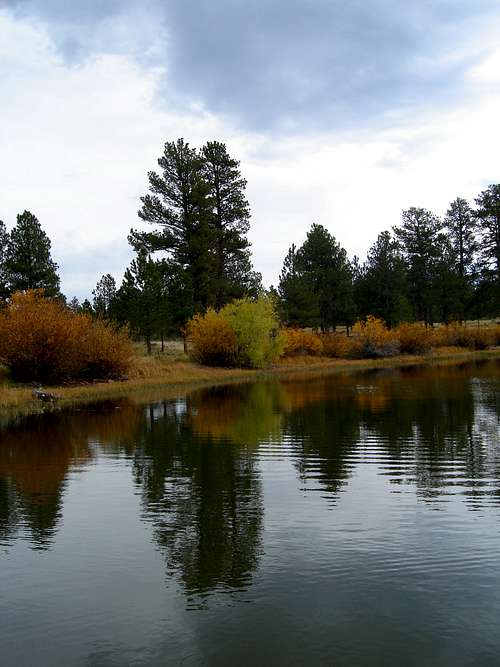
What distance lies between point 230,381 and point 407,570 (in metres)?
38.0

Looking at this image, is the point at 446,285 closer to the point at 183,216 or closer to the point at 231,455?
the point at 183,216

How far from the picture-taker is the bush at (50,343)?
35.6m

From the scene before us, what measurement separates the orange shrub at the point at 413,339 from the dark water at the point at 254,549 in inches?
2002

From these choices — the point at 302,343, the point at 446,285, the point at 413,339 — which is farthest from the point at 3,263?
the point at 446,285

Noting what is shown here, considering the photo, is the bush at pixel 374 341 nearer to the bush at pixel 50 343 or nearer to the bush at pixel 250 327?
the bush at pixel 250 327

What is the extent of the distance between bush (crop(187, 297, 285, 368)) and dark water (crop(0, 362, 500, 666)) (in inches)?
1200

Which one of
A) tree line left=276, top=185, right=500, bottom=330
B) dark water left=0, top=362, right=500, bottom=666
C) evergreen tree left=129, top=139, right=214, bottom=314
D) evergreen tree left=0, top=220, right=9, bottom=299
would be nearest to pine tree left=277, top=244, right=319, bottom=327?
tree line left=276, top=185, right=500, bottom=330

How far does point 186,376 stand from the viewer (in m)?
45.1

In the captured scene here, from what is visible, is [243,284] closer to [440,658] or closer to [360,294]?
[360,294]

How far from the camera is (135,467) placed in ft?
54.3

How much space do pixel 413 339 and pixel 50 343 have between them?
45.3m

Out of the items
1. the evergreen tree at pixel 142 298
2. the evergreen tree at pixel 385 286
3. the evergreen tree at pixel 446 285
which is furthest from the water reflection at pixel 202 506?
the evergreen tree at pixel 446 285

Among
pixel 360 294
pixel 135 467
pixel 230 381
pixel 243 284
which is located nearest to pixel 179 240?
pixel 243 284

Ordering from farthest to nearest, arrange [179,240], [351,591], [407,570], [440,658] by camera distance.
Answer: [179,240] < [407,570] < [351,591] < [440,658]
